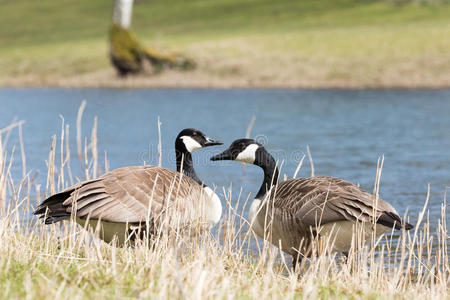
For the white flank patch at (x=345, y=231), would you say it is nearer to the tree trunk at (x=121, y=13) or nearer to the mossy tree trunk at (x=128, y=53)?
the mossy tree trunk at (x=128, y=53)

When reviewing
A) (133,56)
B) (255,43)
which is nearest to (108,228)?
(133,56)

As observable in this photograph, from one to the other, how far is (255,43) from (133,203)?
4219cm

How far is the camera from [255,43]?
48.3 meters

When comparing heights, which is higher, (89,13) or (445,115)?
(89,13)

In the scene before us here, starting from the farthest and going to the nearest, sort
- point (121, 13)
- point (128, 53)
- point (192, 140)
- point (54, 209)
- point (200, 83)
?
point (121, 13)
point (128, 53)
point (200, 83)
point (192, 140)
point (54, 209)

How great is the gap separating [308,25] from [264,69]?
2171 centimetres

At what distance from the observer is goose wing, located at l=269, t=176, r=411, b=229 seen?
6.88 metres

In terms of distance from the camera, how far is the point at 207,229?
7.43 meters

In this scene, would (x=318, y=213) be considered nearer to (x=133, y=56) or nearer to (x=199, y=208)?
(x=199, y=208)

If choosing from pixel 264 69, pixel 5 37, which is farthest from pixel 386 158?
pixel 5 37

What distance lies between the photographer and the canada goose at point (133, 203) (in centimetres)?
668

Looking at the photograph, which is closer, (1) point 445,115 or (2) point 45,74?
(1) point 445,115

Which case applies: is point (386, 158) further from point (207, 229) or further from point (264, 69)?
point (264, 69)

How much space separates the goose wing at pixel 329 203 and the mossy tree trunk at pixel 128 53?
1303 inches
